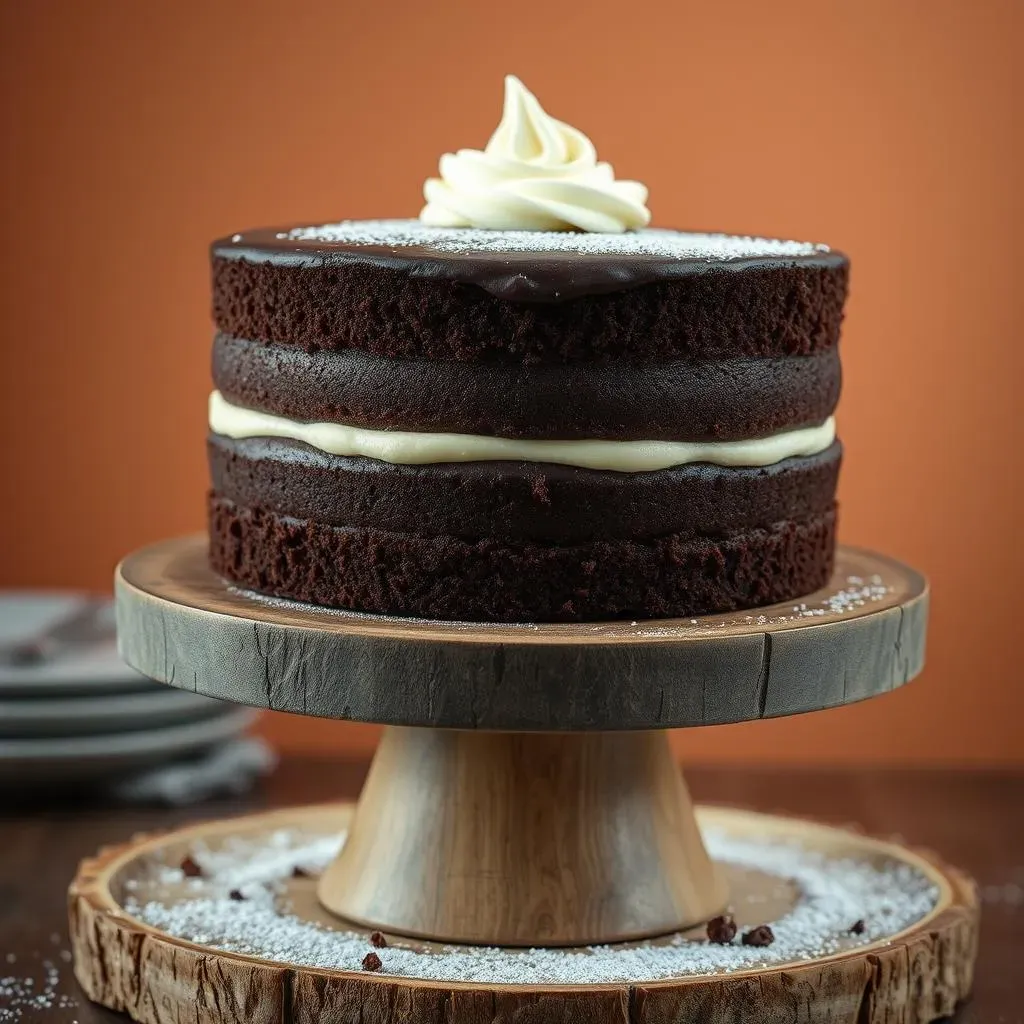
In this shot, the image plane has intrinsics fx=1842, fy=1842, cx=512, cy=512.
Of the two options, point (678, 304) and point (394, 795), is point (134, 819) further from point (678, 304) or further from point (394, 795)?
point (678, 304)

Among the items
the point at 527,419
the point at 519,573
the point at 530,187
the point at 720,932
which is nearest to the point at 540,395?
Answer: the point at 527,419

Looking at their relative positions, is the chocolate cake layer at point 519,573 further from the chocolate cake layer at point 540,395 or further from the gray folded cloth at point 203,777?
the gray folded cloth at point 203,777

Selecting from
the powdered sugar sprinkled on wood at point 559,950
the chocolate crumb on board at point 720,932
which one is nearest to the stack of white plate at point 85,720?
the powdered sugar sprinkled on wood at point 559,950

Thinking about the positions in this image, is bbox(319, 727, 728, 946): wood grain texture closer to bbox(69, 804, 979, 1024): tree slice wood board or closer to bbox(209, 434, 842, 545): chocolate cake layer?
bbox(69, 804, 979, 1024): tree slice wood board

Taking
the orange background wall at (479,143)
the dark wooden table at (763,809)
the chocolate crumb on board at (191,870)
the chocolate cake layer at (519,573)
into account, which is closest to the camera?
the chocolate cake layer at (519,573)

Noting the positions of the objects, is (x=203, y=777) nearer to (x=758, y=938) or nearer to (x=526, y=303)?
(x=758, y=938)
